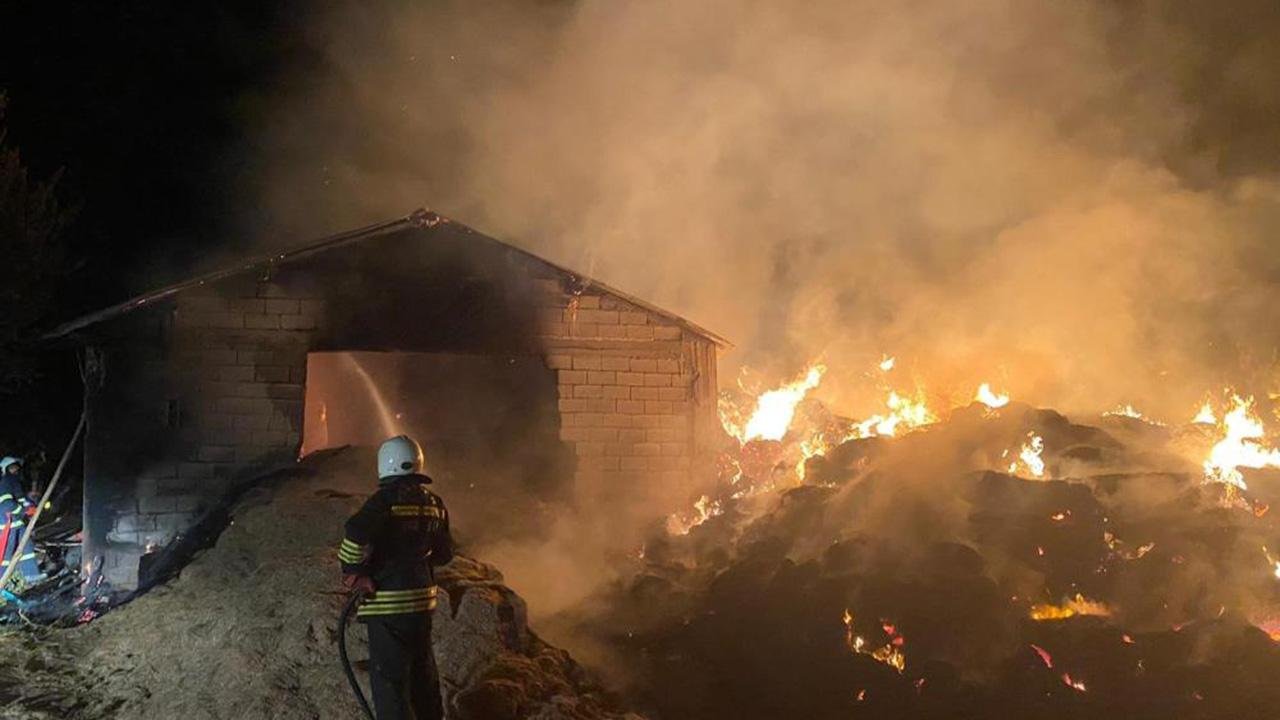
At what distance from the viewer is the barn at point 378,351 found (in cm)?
991

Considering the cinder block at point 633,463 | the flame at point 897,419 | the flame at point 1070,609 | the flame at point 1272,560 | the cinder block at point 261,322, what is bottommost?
the flame at point 1070,609

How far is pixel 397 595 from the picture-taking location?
15.5ft

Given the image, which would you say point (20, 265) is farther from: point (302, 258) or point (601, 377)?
point (601, 377)

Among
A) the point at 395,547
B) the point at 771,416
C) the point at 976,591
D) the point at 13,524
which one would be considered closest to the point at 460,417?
the point at 771,416

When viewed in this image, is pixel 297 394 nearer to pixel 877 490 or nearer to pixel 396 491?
pixel 396 491

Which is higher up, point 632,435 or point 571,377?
point 571,377

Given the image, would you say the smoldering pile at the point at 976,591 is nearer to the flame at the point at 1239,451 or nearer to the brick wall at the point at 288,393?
the flame at the point at 1239,451

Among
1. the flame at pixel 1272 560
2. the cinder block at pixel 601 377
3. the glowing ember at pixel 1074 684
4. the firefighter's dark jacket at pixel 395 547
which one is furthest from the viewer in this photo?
the cinder block at pixel 601 377

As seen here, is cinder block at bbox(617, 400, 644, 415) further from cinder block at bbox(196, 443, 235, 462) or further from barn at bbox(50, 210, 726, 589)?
cinder block at bbox(196, 443, 235, 462)

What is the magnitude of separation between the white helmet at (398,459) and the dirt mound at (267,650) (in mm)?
1715

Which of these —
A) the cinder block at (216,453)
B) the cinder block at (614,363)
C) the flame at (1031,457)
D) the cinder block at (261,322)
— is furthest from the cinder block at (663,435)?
the cinder block at (216,453)

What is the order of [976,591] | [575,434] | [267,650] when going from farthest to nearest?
1. [575,434]
2. [976,591]
3. [267,650]

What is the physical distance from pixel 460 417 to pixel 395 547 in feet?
26.6

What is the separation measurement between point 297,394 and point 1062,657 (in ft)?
28.4
